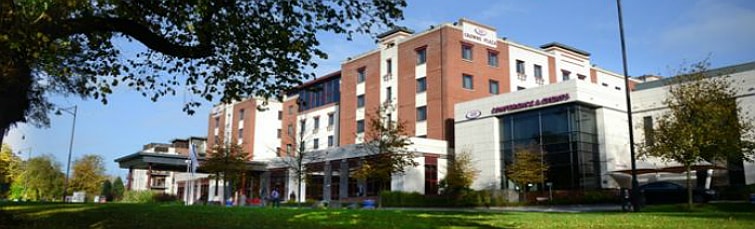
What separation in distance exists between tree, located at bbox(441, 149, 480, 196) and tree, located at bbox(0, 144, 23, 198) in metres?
41.4

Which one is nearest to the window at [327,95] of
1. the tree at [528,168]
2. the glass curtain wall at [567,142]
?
the glass curtain wall at [567,142]

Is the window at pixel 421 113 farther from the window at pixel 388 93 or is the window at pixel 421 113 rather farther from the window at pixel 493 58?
the window at pixel 493 58

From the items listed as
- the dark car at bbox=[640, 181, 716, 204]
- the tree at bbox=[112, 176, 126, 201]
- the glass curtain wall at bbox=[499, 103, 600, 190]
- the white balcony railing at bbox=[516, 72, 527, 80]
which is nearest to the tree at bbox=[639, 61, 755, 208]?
the dark car at bbox=[640, 181, 716, 204]

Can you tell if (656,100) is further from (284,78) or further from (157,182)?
(157,182)

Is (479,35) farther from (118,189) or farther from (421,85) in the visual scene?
(118,189)

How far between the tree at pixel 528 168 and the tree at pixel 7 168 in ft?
152

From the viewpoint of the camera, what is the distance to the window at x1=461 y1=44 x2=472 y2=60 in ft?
174

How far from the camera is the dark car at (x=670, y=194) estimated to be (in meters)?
31.3

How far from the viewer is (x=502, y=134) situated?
150 ft

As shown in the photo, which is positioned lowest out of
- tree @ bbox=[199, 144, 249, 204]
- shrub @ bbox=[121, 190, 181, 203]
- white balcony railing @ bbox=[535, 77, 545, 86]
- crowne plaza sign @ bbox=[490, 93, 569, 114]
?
shrub @ bbox=[121, 190, 181, 203]

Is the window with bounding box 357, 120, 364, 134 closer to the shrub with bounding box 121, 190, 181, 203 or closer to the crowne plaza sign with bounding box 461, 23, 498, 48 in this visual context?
the crowne plaza sign with bounding box 461, 23, 498, 48

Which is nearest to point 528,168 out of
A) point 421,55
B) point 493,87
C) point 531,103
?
point 531,103

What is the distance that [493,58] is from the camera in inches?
2195

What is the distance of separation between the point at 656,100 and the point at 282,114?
166ft
